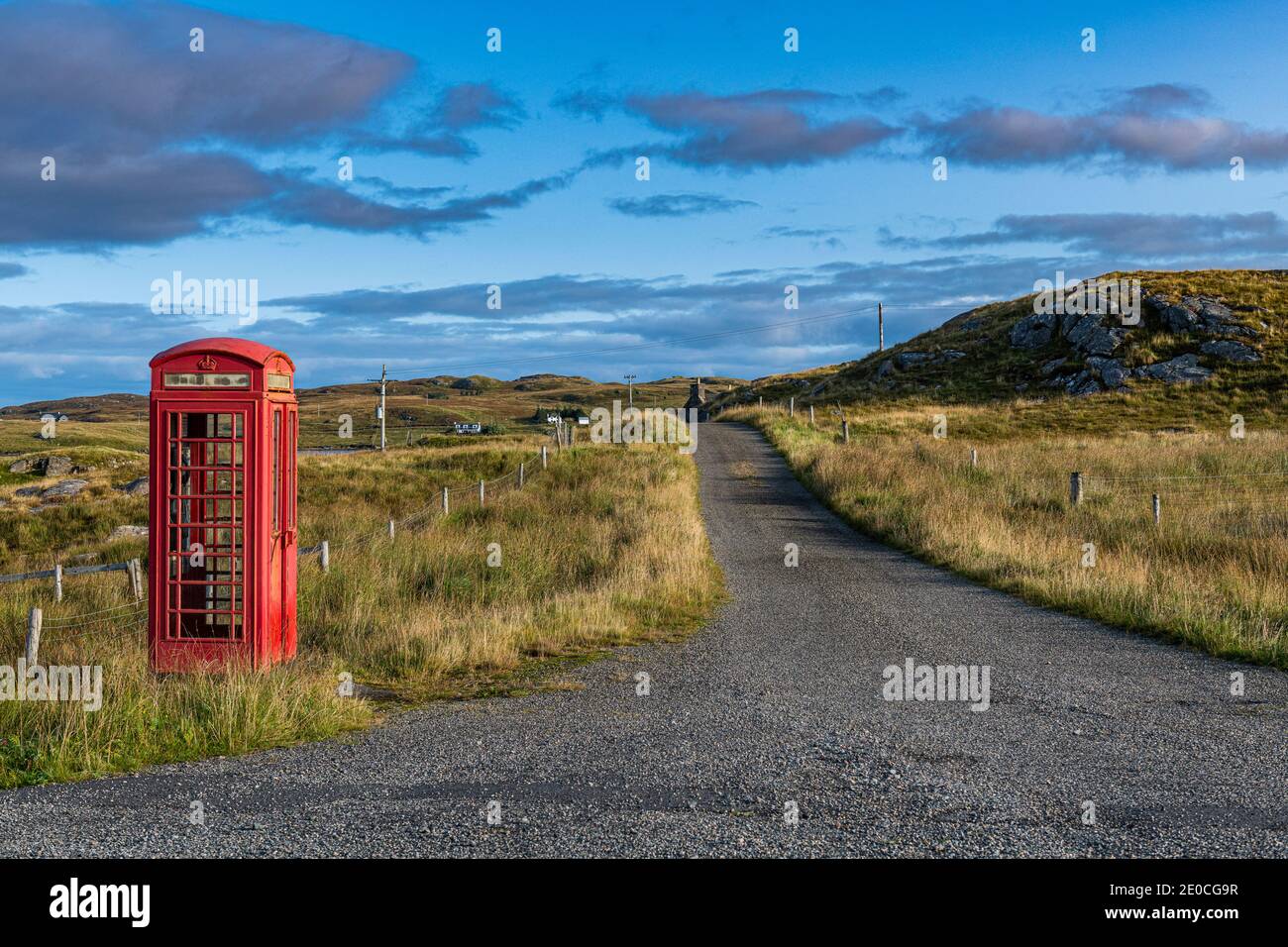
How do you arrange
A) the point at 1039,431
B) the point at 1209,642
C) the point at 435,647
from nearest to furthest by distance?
the point at 435,647
the point at 1209,642
the point at 1039,431

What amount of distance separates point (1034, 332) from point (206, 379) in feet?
207

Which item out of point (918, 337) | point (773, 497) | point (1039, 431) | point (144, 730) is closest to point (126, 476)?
point (773, 497)

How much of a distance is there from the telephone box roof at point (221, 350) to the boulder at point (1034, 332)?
61471 millimetres

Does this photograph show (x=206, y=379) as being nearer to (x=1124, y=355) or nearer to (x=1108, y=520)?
(x=1108, y=520)

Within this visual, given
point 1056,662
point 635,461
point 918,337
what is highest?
point 918,337

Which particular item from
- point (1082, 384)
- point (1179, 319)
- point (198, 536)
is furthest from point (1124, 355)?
point (198, 536)

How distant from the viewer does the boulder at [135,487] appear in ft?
141

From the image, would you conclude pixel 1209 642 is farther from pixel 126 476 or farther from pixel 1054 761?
pixel 126 476

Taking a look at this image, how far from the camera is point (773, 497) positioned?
26.8 m

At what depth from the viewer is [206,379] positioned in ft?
28.2

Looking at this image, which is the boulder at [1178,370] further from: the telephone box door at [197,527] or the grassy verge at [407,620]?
the telephone box door at [197,527]

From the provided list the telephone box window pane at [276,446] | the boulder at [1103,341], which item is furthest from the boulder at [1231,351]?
the telephone box window pane at [276,446]

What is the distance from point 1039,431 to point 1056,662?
124 feet

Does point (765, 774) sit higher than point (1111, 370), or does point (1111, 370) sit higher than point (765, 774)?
point (1111, 370)
